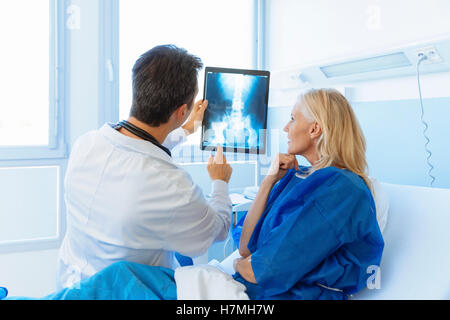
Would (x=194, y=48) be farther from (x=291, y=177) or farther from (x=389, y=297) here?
(x=389, y=297)

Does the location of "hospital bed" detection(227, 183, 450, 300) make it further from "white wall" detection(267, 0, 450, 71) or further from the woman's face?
"white wall" detection(267, 0, 450, 71)

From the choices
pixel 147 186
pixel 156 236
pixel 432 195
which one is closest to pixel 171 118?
pixel 147 186

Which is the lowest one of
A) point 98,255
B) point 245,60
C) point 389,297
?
point 389,297

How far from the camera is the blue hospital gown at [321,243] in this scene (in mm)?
1011

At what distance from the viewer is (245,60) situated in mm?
3076

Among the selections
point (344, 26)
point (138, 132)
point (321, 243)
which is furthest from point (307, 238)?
point (344, 26)

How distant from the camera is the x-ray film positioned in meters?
1.55

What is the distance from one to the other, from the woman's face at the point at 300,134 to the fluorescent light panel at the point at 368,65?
804mm

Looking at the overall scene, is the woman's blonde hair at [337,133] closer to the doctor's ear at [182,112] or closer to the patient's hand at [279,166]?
the patient's hand at [279,166]

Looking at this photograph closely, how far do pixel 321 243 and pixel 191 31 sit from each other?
220 centimetres

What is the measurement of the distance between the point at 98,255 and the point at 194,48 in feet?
6.74

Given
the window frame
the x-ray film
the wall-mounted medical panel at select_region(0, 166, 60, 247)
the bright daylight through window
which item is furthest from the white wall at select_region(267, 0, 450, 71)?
the wall-mounted medical panel at select_region(0, 166, 60, 247)

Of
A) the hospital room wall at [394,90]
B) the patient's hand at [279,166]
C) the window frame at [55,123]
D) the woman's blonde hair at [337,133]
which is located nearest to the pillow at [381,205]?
the woman's blonde hair at [337,133]

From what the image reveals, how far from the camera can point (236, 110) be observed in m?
1.60
